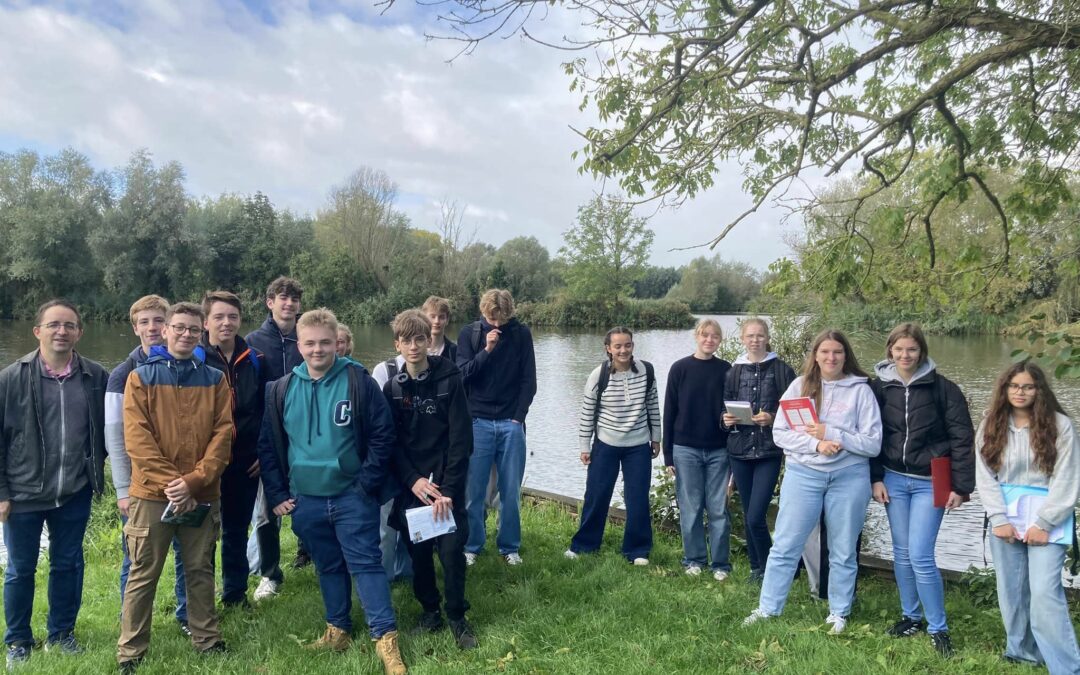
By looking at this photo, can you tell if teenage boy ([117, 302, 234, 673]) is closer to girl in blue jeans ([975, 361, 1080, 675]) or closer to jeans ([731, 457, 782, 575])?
jeans ([731, 457, 782, 575])

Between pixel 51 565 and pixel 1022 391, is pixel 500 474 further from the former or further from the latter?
pixel 1022 391

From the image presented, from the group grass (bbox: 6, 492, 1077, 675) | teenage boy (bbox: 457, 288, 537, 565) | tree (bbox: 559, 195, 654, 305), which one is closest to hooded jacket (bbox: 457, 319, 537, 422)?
teenage boy (bbox: 457, 288, 537, 565)

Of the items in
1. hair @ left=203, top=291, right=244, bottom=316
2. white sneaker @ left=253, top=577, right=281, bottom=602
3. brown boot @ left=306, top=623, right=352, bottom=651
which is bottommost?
white sneaker @ left=253, top=577, right=281, bottom=602

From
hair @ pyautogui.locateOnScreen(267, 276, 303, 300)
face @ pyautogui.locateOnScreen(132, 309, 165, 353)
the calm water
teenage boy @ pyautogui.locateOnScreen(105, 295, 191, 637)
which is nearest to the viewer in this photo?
teenage boy @ pyautogui.locateOnScreen(105, 295, 191, 637)

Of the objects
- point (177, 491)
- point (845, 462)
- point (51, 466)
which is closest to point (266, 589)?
point (177, 491)

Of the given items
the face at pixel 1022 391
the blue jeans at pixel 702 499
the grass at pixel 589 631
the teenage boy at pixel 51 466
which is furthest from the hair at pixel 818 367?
the teenage boy at pixel 51 466

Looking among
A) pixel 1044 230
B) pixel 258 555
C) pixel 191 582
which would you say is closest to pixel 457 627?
pixel 191 582

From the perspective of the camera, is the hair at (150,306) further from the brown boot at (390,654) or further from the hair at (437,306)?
the brown boot at (390,654)

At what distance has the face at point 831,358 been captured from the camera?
13.4 ft

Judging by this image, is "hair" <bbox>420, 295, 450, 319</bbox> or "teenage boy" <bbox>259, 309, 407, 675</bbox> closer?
"teenage boy" <bbox>259, 309, 407, 675</bbox>

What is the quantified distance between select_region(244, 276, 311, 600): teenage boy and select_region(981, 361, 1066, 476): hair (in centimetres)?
431

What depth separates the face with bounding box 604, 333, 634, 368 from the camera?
5.10 metres

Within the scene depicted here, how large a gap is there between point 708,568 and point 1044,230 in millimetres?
5982

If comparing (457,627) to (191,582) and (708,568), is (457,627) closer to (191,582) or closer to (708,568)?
(191,582)
